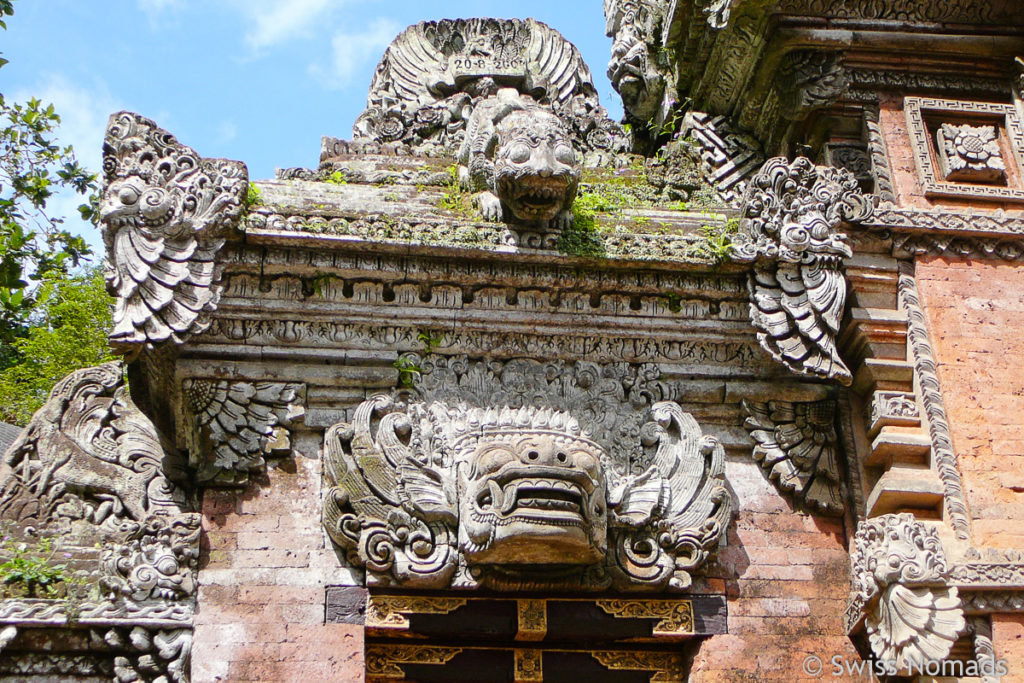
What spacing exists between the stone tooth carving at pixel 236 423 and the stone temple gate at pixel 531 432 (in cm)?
3

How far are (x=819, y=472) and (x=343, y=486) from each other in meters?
3.01

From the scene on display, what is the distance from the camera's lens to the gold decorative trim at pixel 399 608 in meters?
6.85

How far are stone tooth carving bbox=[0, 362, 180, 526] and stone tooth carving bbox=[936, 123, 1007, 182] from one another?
18.8ft

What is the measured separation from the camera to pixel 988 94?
29.4 feet

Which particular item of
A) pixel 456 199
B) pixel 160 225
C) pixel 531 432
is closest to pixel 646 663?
pixel 531 432

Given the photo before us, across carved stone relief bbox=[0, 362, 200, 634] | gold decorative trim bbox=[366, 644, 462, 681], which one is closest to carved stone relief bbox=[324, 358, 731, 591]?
gold decorative trim bbox=[366, 644, 462, 681]

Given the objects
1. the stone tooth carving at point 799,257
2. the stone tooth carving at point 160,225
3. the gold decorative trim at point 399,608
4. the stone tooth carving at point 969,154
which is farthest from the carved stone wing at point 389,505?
the stone tooth carving at point 969,154

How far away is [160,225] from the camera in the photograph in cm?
711

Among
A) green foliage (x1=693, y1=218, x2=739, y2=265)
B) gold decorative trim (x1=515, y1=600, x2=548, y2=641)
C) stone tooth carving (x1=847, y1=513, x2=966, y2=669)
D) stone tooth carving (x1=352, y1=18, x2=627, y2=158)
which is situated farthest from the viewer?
stone tooth carving (x1=352, y1=18, x2=627, y2=158)

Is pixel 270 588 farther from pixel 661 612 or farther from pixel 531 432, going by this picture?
pixel 661 612

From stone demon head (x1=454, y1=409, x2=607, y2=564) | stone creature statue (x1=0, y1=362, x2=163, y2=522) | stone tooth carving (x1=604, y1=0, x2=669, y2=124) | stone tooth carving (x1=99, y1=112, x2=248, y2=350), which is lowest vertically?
stone demon head (x1=454, y1=409, x2=607, y2=564)

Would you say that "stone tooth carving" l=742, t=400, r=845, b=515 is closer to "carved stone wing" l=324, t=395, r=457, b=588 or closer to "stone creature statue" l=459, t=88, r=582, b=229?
"stone creature statue" l=459, t=88, r=582, b=229

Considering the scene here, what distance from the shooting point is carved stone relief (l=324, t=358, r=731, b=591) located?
6.75 m

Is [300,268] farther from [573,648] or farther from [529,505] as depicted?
[573,648]
